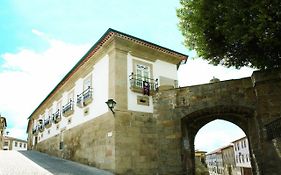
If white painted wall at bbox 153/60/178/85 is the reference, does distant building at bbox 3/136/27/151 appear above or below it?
below

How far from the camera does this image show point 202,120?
13242 millimetres

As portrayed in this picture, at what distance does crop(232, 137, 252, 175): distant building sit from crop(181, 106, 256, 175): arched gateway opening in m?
31.1

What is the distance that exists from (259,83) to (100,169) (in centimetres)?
821

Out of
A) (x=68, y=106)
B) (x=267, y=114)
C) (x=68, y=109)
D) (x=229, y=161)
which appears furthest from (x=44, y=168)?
(x=229, y=161)

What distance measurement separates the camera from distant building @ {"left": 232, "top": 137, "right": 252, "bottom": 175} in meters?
41.5

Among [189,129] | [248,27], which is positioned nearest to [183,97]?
[189,129]

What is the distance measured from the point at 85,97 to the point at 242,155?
37.5 metres

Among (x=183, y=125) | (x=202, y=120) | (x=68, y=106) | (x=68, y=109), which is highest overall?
(x=68, y=106)

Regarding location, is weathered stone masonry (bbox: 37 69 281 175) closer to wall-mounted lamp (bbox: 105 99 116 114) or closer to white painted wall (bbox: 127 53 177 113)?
white painted wall (bbox: 127 53 177 113)

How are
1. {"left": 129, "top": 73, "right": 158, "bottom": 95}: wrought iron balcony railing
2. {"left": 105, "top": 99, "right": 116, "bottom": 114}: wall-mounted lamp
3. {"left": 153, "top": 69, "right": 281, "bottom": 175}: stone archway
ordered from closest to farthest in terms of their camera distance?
1. {"left": 153, "top": 69, "right": 281, "bottom": 175}: stone archway
2. {"left": 105, "top": 99, "right": 116, "bottom": 114}: wall-mounted lamp
3. {"left": 129, "top": 73, "right": 158, "bottom": 95}: wrought iron balcony railing

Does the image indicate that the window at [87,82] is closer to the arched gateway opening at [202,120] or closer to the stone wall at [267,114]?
the arched gateway opening at [202,120]

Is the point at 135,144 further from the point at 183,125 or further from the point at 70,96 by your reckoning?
the point at 70,96

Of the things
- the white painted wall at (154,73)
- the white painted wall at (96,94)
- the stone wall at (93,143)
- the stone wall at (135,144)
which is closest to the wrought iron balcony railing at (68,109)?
the white painted wall at (96,94)

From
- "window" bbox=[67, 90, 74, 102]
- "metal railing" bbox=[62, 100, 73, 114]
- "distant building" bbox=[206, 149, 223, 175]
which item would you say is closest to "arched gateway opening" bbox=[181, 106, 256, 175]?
"metal railing" bbox=[62, 100, 73, 114]
